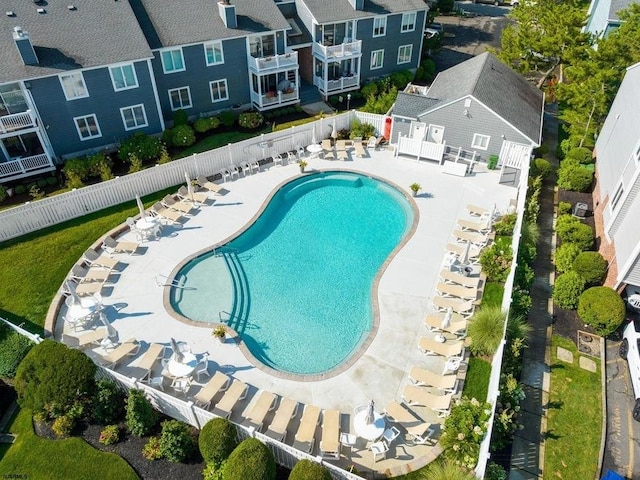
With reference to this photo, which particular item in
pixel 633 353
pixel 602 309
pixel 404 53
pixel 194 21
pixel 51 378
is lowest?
pixel 633 353

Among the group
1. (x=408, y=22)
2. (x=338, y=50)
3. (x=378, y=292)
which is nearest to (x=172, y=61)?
(x=338, y=50)

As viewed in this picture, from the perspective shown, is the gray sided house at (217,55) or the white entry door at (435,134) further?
the gray sided house at (217,55)

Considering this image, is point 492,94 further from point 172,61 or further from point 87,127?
point 87,127

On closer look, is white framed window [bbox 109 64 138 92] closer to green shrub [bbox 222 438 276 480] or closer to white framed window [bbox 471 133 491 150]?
white framed window [bbox 471 133 491 150]

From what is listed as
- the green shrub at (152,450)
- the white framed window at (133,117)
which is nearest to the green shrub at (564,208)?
the green shrub at (152,450)

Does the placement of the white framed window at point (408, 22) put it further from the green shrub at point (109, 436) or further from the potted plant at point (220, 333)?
the green shrub at point (109, 436)
